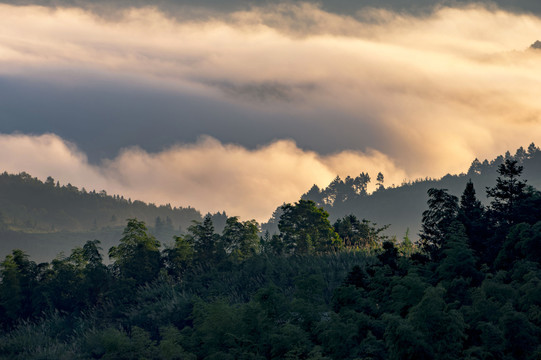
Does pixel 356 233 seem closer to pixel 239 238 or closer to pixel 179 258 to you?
pixel 239 238

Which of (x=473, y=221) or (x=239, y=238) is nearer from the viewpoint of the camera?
(x=473, y=221)

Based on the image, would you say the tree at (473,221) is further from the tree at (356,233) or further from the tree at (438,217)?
the tree at (356,233)

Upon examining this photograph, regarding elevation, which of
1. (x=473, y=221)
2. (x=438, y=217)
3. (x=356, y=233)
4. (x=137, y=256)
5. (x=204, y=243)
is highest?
(x=356, y=233)

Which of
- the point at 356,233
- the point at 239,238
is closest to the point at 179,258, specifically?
the point at 239,238

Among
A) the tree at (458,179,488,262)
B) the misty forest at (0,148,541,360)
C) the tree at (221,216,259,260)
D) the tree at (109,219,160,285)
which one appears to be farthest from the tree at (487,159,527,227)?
the tree at (109,219,160,285)

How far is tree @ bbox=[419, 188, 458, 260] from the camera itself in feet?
102

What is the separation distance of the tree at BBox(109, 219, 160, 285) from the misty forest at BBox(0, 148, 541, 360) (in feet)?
0.29

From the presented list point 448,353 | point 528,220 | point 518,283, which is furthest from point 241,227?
point 448,353

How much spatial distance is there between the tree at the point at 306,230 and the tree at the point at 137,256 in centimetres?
866

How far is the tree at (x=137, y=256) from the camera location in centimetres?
4309

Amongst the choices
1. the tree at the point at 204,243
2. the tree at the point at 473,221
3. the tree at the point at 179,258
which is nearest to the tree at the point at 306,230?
the tree at the point at 204,243

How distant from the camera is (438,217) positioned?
31656 mm

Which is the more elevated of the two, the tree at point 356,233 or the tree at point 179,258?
the tree at point 356,233

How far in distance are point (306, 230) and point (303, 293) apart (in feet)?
55.7
